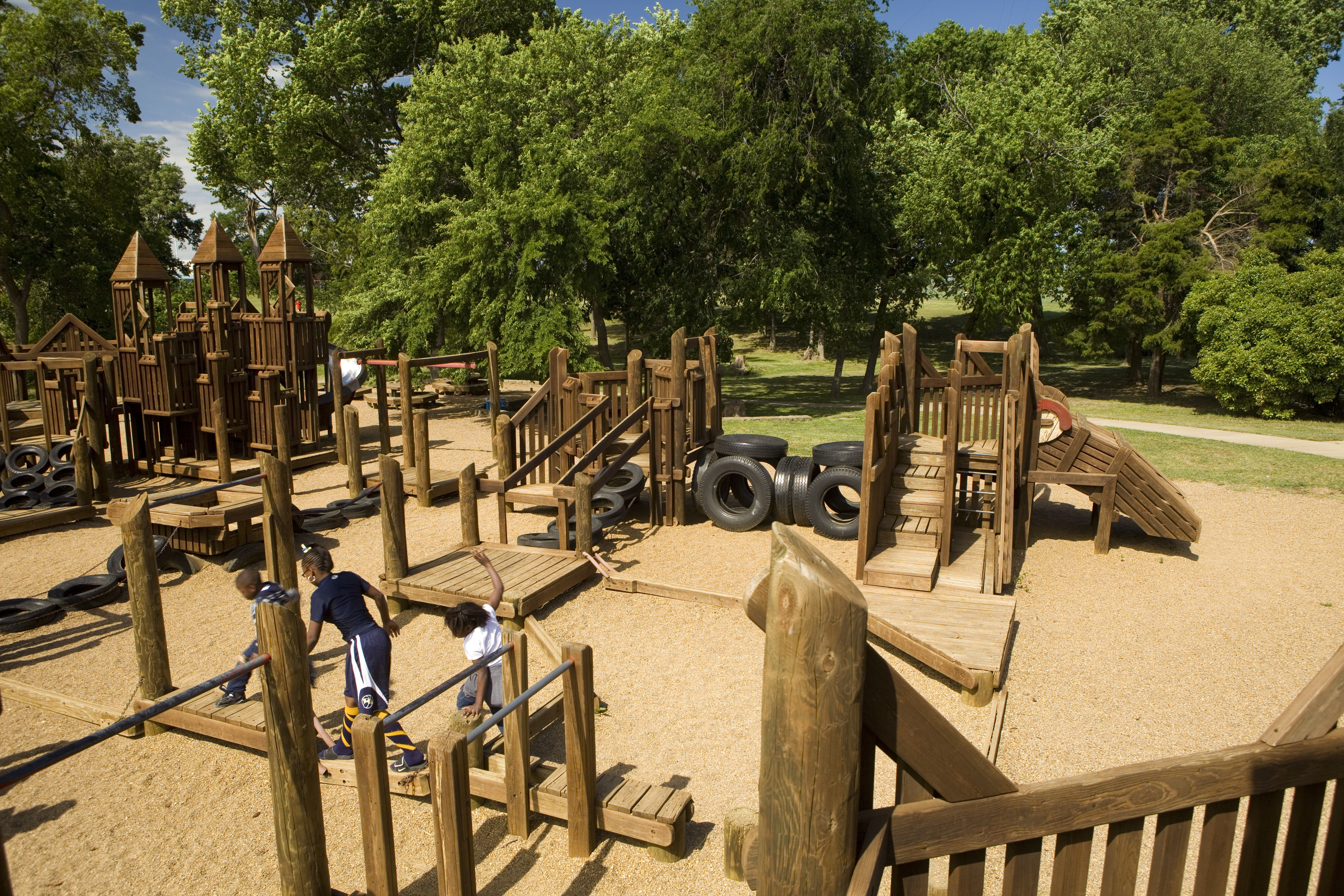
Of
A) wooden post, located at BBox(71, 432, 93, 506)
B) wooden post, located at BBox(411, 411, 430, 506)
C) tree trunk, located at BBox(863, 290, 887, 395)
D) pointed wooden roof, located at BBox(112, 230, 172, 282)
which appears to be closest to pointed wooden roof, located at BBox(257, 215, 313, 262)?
pointed wooden roof, located at BBox(112, 230, 172, 282)

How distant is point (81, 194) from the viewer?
3038 cm

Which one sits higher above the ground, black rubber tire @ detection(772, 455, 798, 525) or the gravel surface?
black rubber tire @ detection(772, 455, 798, 525)

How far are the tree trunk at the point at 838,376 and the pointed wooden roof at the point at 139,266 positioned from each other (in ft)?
61.7

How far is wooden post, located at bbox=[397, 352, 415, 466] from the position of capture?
51.9 feet

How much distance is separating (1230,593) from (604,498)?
8.10 meters

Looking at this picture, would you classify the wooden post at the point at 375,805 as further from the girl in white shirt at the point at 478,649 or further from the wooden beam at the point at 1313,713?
the wooden beam at the point at 1313,713

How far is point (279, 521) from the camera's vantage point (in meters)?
A: 9.71

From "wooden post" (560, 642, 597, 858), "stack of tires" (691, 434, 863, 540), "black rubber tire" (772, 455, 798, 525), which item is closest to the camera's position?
"wooden post" (560, 642, 597, 858)

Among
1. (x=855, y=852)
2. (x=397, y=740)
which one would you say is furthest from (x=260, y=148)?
(x=855, y=852)

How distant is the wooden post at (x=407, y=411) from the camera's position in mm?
15820

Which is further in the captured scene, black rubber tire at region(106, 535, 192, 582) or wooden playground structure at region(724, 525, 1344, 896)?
black rubber tire at region(106, 535, 192, 582)

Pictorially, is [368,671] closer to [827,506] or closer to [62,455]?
[827,506]

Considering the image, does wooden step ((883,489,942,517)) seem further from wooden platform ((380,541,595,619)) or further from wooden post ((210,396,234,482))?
wooden post ((210,396,234,482))

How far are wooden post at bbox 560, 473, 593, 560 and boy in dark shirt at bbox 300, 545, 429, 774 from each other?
4.20 meters
